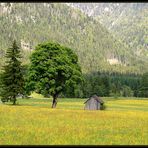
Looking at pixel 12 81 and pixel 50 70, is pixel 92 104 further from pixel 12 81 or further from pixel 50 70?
pixel 50 70

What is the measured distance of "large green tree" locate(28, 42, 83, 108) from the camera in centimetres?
6275

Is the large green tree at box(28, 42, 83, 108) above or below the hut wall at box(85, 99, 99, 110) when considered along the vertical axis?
above

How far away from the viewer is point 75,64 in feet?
226

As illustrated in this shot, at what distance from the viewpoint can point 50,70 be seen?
203 feet

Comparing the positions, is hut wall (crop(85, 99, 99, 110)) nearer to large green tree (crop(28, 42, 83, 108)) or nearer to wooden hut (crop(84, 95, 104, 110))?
wooden hut (crop(84, 95, 104, 110))

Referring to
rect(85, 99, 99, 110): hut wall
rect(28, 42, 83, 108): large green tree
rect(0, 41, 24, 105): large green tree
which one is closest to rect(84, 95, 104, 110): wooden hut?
rect(85, 99, 99, 110): hut wall

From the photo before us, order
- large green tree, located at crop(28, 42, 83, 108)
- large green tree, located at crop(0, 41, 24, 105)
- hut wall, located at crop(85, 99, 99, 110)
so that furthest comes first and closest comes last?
hut wall, located at crop(85, 99, 99, 110)
large green tree, located at crop(0, 41, 24, 105)
large green tree, located at crop(28, 42, 83, 108)

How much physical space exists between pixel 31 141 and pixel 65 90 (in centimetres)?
4570

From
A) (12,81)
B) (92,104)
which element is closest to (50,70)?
(12,81)

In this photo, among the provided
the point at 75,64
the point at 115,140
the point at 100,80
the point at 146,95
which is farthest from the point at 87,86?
the point at 115,140

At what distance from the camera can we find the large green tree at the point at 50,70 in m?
62.8

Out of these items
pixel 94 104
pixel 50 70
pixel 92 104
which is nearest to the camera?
pixel 50 70

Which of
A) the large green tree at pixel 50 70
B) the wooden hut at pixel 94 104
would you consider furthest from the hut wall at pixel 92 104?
the large green tree at pixel 50 70

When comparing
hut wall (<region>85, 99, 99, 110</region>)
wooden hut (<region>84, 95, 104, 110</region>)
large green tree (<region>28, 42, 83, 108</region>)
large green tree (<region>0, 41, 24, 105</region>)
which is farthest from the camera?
hut wall (<region>85, 99, 99, 110</region>)
